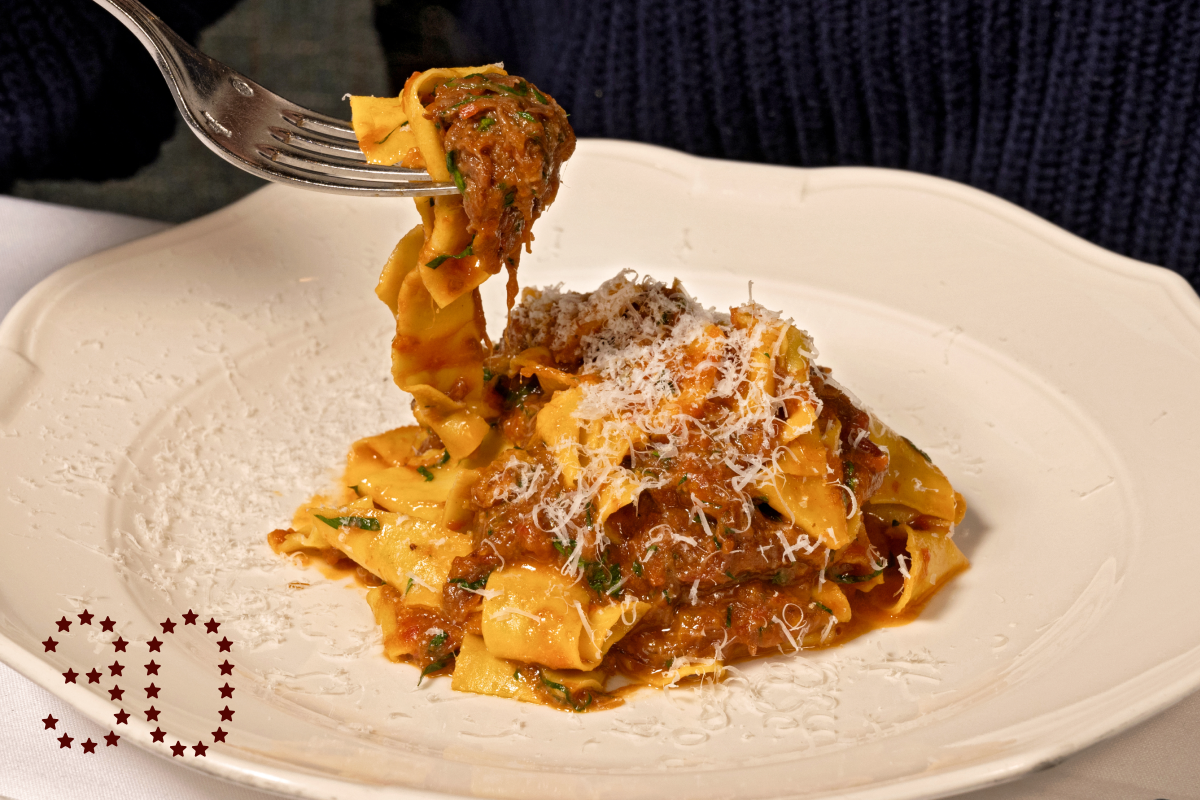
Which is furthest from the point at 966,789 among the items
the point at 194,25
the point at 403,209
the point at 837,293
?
the point at 194,25

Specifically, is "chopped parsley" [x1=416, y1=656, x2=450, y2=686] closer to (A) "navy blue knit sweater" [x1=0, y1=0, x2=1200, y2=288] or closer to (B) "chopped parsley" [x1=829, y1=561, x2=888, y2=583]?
(B) "chopped parsley" [x1=829, y1=561, x2=888, y2=583]

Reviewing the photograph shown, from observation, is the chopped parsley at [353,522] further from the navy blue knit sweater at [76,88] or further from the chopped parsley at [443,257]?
the navy blue knit sweater at [76,88]

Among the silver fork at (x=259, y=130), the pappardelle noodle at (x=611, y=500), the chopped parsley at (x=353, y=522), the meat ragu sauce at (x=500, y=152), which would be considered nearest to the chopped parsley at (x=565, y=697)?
the pappardelle noodle at (x=611, y=500)

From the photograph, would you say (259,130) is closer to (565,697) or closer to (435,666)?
(435,666)

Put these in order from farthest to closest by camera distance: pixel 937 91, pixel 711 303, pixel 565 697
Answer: pixel 937 91 < pixel 711 303 < pixel 565 697

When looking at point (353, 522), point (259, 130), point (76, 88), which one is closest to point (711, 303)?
point (353, 522)

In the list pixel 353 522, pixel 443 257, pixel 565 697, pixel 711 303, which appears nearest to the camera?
pixel 565 697
